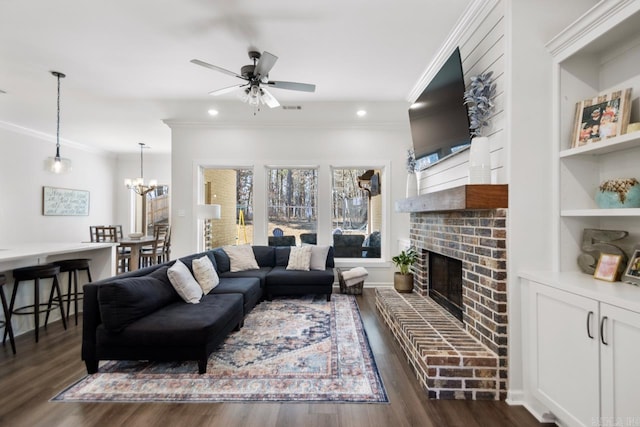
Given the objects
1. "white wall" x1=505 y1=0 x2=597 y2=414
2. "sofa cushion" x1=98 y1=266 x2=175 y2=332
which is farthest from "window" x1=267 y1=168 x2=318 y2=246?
"white wall" x1=505 y1=0 x2=597 y2=414

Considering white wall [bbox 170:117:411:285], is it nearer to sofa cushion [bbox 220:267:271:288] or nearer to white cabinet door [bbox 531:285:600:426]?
sofa cushion [bbox 220:267:271:288]

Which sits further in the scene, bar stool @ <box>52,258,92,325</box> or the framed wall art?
the framed wall art

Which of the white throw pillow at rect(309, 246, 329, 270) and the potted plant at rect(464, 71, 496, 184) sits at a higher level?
the potted plant at rect(464, 71, 496, 184)

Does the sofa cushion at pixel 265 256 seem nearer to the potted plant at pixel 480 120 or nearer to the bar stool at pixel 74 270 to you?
the bar stool at pixel 74 270

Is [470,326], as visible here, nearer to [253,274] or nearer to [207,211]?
[253,274]

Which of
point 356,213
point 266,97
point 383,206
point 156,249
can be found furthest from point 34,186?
point 383,206

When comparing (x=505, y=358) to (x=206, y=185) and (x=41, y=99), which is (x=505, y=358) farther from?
(x=41, y=99)

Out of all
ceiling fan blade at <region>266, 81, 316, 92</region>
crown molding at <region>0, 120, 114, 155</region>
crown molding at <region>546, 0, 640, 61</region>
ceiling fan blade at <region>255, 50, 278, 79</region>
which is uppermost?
crown molding at <region>0, 120, 114, 155</region>

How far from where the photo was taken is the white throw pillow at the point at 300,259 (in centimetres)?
466

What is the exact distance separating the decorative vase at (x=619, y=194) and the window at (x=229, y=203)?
15.7 feet

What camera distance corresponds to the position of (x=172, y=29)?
2871mm

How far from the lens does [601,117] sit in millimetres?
1837

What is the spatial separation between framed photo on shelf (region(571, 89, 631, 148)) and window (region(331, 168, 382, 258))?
367 centimetres

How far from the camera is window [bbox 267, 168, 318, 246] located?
18.3ft
